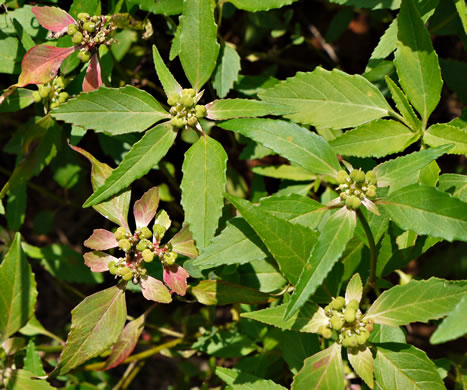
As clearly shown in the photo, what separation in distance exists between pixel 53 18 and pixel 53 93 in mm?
305

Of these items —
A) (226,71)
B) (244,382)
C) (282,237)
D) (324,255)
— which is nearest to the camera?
(324,255)

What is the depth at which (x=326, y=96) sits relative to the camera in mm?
1860

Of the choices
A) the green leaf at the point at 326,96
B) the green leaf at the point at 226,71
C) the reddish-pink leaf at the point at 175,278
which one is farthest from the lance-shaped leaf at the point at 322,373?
the green leaf at the point at 226,71

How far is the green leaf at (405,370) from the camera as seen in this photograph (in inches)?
60.7

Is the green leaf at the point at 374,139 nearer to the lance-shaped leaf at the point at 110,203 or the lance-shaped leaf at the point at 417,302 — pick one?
the lance-shaped leaf at the point at 417,302

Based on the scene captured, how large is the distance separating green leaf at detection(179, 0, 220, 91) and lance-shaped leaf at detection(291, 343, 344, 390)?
98 centimetres

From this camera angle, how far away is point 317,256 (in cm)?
144

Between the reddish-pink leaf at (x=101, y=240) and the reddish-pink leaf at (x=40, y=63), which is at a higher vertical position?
the reddish-pink leaf at (x=40, y=63)

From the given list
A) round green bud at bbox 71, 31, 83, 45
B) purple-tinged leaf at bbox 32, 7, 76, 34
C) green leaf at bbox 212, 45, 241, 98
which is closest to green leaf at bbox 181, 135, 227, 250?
green leaf at bbox 212, 45, 241, 98

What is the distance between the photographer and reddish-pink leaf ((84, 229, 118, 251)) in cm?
176

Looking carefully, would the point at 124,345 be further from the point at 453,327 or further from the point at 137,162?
the point at 453,327

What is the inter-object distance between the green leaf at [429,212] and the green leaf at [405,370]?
398 mm

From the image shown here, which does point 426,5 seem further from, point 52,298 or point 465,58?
point 52,298

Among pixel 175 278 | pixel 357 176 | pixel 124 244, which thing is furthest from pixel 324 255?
pixel 124 244
